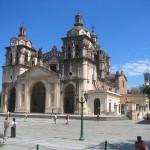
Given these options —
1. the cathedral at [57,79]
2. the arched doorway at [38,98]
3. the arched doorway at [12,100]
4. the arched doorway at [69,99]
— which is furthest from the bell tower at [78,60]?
the arched doorway at [12,100]

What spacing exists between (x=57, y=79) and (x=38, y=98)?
7434mm

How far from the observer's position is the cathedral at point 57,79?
51812 millimetres

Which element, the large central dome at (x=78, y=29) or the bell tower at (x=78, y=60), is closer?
the bell tower at (x=78, y=60)

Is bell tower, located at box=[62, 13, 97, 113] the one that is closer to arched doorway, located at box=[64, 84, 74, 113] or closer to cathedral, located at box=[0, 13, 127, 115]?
cathedral, located at box=[0, 13, 127, 115]

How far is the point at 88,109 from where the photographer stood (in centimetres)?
5134

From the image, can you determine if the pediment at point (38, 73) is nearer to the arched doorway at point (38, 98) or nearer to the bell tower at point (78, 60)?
the arched doorway at point (38, 98)

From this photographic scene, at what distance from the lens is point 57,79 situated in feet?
176

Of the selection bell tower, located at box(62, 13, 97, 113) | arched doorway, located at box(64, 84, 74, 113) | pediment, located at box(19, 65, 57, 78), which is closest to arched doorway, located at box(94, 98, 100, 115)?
bell tower, located at box(62, 13, 97, 113)

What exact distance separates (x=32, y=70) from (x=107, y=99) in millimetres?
16297

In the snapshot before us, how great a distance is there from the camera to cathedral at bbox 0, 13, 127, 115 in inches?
2040

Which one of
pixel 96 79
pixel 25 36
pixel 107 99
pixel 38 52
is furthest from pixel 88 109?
pixel 25 36

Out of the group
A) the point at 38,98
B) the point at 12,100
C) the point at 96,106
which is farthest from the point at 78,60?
the point at 12,100

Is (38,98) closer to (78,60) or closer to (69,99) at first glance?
(69,99)

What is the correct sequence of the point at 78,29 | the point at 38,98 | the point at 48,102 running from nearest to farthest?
the point at 48,102 < the point at 78,29 < the point at 38,98
